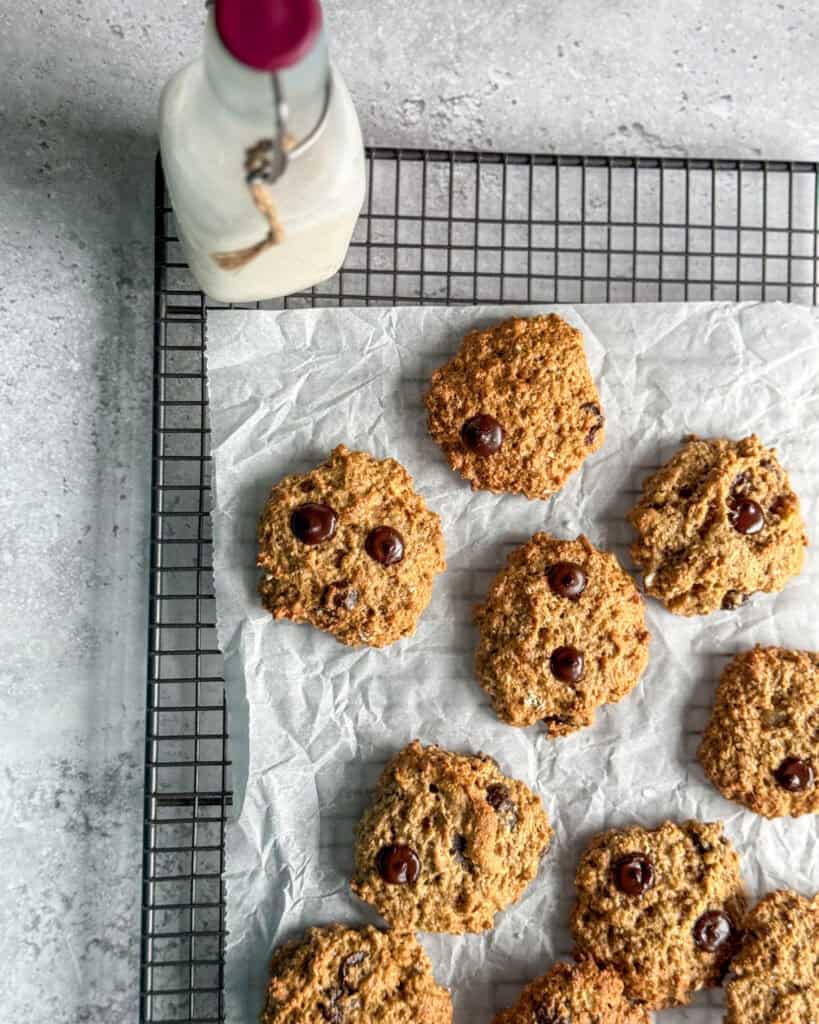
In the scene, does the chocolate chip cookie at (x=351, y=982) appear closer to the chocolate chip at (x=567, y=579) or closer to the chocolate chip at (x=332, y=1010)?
the chocolate chip at (x=332, y=1010)

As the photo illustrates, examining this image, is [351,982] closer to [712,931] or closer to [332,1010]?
[332,1010]

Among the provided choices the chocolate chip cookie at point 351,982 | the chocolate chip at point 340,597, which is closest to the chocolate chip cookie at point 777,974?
the chocolate chip cookie at point 351,982

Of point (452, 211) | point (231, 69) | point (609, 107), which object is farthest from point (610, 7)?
point (231, 69)

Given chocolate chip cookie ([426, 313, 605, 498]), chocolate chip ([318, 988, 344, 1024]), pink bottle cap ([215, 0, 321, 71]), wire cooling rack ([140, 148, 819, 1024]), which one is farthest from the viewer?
wire cooling rack ([140, 148, 819, 1024])

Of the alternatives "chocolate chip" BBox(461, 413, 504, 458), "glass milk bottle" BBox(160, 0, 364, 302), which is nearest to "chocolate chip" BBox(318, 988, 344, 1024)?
"chocolate chip" BBox(461, 413, 504, 458)

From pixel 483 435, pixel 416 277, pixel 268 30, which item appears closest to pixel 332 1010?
pixel 483 435

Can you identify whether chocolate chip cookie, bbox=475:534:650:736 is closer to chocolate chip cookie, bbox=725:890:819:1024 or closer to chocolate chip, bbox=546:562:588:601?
chocolate chip, bbox=546:562:588:601

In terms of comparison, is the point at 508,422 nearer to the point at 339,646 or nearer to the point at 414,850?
the point at 339,646
